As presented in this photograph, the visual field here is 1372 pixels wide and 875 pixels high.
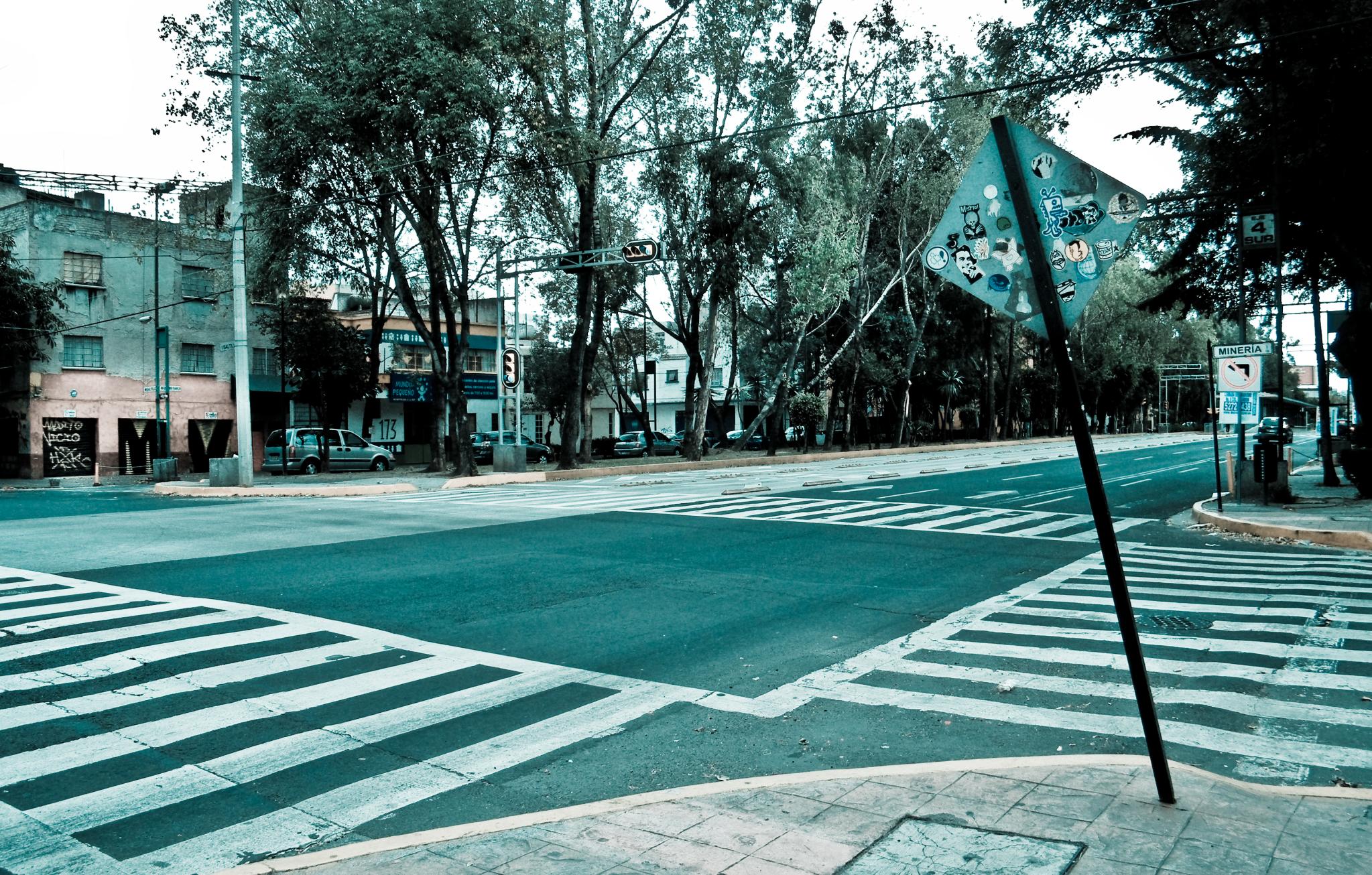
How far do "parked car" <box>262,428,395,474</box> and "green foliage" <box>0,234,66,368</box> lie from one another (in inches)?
347

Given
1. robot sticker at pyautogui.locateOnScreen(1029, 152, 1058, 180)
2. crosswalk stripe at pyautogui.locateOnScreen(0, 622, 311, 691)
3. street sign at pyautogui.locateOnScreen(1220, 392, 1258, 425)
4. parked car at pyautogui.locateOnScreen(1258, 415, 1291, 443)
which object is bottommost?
crosswalk stripe at pyautogui.locateOnScreen(0, 622, 311, 691)

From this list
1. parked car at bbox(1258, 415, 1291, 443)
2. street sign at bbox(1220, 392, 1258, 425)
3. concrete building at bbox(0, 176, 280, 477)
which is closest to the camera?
street sign at bbox(1220, 392, 1258, 425)

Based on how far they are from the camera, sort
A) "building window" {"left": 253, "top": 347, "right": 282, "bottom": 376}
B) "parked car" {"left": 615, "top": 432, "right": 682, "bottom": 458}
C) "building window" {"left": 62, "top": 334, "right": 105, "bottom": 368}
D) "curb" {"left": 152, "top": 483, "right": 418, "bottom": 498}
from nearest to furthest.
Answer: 1. "curb" {"left": 152, "top": 483, "right": 418, "bottom": 498}
2. "building window" {"left": 62, "top": 334, "right": 105, "bottom": 368}
3. "building window" {"left": 253, "top": 347, "right": 282, "bottom": 376}
4. "parked car" {"left": 615, "top": 432, "right": 682, "bottom": 458}

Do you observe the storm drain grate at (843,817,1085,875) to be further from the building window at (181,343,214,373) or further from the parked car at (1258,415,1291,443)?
the building window at (181,343,214,373)

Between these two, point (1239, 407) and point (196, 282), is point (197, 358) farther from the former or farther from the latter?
point (1239, 407)

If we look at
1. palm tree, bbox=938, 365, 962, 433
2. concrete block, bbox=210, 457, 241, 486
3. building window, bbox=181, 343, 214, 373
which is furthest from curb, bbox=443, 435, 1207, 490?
building window, bbox=181, 343, 214, 373

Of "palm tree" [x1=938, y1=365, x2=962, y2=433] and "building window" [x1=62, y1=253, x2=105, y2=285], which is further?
"palm tree" [x1=938, y1=365, x2=962, y2=433]

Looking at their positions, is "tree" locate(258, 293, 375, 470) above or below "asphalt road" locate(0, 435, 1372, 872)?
above

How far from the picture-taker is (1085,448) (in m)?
3.98

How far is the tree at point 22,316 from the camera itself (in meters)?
35.9

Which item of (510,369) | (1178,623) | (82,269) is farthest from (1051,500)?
(82,269)

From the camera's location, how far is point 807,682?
23.0ft

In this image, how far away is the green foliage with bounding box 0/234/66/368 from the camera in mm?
35875

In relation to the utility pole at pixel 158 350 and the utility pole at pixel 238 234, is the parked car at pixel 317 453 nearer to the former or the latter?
the utility pole at pixel 158 350
